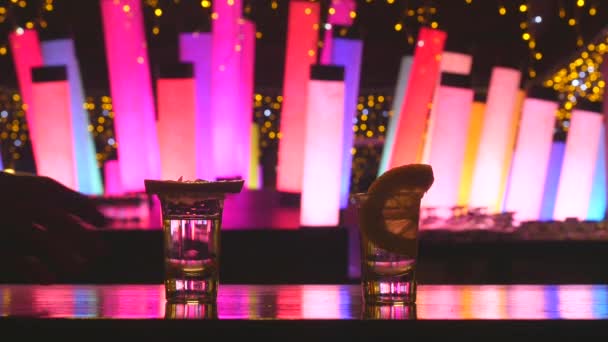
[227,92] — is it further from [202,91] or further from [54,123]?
[54,123]

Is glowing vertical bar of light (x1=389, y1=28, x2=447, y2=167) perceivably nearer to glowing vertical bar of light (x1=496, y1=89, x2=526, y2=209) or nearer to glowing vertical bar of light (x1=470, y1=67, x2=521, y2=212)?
glowing vertical bar of light (x1=470, y1=67, x2=521, y2=212)

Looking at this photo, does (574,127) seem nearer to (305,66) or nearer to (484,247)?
(484,247)

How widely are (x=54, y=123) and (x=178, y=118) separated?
0.56 metres

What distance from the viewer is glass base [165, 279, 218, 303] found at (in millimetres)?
994

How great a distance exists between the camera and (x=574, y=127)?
368cm

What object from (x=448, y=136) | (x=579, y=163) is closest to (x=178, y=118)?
(x=448, y=136)

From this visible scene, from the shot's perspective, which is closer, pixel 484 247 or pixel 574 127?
pixel 484 247

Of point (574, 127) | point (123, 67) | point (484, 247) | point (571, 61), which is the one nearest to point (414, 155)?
point (484, 247)

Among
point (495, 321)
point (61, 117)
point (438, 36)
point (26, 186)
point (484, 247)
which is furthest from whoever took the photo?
point (438, 36)

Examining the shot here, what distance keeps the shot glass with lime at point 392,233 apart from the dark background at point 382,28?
160 inches

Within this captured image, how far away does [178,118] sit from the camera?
325 centimetres

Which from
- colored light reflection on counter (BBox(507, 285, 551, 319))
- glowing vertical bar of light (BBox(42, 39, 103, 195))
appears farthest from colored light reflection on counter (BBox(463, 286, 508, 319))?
glowing vertical bar of light (BBox(42, 39, 103, 195))

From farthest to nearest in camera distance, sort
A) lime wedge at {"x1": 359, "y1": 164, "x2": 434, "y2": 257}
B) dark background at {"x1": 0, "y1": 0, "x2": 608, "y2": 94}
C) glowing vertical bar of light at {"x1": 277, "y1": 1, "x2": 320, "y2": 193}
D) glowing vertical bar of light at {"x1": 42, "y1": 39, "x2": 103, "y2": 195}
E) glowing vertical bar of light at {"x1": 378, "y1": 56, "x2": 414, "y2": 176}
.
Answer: dark background at {"x1": 0, "y1": 0, "x2": 608, "y2": 94}
glowing vertical bar of light at {"x1": 378, "y1": 56, "x2": 414, "y2": 176}
glowing vertical bar of light at {"x1": 42, "y1": 39, "x2": 103, "y2": 195}
glowing vertical bar of light at {"x1": 277, "y1": 1, "x2": 320, "y2": 193}
lime wedge at {"x1": 359, "y1": 164, "x2": 434, "y2": 257}

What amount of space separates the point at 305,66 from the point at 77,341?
275cm
